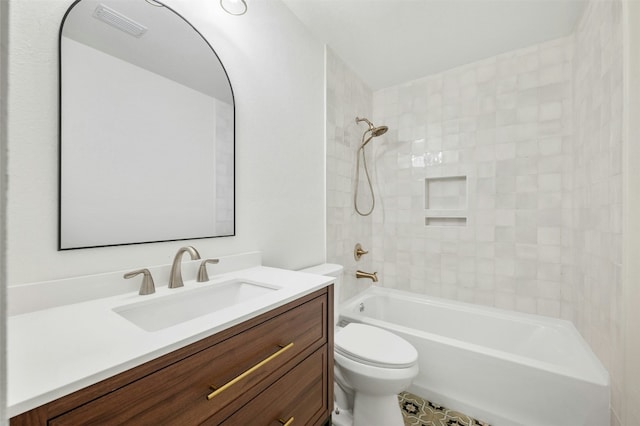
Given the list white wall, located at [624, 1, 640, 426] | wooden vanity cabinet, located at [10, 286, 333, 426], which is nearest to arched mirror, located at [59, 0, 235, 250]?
wooden vanity cabinet, located at [10, 286, 333, 426]

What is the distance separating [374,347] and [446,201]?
1.47 meters

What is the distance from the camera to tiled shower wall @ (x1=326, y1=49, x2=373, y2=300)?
1972mm

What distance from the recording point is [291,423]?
88 cm

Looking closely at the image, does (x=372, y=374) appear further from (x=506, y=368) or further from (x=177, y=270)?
(x=177, y=270)

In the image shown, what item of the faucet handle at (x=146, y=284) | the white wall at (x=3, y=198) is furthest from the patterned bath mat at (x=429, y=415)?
the white wall at (x=3, y=198)

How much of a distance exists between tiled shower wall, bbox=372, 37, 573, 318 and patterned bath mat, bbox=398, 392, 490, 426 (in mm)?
915

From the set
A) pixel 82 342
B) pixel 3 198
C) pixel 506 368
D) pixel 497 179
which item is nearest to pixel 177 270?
pixel 82 342

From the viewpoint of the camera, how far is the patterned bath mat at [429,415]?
1.45 metres

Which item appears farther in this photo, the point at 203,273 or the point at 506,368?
the point at 506,368

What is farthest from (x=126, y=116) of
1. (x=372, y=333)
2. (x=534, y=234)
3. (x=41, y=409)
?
(x=534, y=234)

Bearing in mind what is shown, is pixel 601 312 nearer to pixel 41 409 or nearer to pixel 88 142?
pixel 41 409

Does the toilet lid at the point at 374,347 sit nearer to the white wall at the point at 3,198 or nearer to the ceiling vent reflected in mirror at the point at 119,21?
the white wall at the point at 3,198

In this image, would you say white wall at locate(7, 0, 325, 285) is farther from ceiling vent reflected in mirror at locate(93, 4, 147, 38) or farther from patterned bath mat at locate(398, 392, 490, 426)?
patterned bath mat at locate(398, 392, 490, 426)

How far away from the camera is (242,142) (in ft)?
4.36
